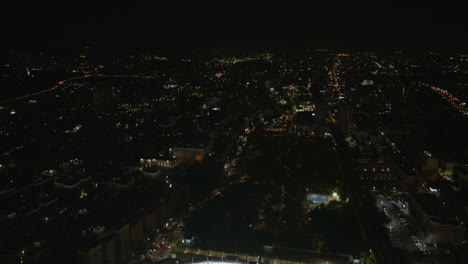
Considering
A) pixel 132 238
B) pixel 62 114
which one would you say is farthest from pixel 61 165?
pixel 62 114

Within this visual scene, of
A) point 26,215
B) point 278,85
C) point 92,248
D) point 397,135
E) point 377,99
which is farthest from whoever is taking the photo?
point 278,85

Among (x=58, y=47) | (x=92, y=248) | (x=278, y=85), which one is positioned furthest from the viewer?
(x=58, y=47)

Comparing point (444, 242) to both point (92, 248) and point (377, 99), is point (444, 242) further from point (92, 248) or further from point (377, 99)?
point (377, 99)

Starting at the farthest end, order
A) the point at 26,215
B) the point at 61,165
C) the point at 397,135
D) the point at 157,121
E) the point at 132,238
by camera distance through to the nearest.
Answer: the point at 157,121, the point at 397,135, the point at 61,165, the point at 26,215, the point at 132,238

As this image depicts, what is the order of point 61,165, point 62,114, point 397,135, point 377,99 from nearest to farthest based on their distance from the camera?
point 61,165
point 397,135
point 62,114
point 377,99

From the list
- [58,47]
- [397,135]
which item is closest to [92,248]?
[397,135]

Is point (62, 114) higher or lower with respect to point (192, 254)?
lower

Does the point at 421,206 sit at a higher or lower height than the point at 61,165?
higher

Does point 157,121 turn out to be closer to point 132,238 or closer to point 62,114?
point 62,114

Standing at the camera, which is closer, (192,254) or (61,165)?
(192,254)
